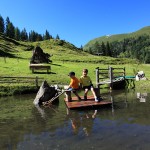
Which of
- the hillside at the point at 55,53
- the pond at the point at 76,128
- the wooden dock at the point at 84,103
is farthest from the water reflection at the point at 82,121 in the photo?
the hillside at the point at 55,53

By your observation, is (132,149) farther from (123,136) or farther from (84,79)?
(84,79)

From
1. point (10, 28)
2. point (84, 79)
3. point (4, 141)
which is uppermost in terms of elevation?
point (10, 28)

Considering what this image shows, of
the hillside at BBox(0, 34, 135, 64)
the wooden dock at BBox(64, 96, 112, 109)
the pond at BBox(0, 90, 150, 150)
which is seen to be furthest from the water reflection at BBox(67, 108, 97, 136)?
the hillside at BBox(0, 34, 135, 64)

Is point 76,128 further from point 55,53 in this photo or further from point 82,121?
point 55,53

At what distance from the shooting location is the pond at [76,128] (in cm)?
1388

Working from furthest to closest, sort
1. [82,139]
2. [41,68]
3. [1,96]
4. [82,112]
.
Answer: [41,68] < [1,96] < [82,112] < [82,139]

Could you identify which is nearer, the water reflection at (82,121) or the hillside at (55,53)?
the water reflection at (82,121)

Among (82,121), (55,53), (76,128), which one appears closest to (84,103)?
(82,121)

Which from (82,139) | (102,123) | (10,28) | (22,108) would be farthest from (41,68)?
(10,28)

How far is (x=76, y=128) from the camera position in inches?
675

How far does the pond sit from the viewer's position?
1388 centimetres

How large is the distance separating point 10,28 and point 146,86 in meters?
156

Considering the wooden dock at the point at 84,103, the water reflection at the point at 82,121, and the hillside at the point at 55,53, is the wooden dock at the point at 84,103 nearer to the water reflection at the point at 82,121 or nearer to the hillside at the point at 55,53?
the water reflection at the point at 82,121

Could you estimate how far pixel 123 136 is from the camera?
48.6 feet
